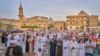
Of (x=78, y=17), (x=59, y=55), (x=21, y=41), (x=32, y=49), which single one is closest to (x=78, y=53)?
(x=59, y=55)

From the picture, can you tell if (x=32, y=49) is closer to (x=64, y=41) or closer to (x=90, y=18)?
(x=64, y=41)

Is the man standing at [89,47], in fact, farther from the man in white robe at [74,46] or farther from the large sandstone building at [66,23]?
the large sandstone building at [66,23]

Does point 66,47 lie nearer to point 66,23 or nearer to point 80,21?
point 80,21

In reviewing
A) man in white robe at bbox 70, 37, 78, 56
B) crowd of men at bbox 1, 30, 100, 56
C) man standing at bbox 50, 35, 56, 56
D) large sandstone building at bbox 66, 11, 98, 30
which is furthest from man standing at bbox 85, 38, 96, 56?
large sandstone building at bbox 66, 11, 98, 30

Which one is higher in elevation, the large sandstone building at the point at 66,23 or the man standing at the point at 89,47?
the large sandstone building at the point at 66,23

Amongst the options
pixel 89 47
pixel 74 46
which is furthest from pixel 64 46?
pixel 89 47

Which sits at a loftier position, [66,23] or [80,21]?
[80,21]

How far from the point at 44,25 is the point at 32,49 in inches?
3047

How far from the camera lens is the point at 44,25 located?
89.1 m

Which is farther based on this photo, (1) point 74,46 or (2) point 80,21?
(2) point 80,21

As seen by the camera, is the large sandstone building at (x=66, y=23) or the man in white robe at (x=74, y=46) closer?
the man in white robe at (x=74, y=46)

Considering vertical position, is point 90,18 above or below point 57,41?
above

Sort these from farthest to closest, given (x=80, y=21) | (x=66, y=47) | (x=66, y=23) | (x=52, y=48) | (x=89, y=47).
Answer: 1. (x=66, y=23)
2. (x=80, y=21)
3. (x=52, y=48)
4. (x=66, y=47)
5. (x=89, y=47)

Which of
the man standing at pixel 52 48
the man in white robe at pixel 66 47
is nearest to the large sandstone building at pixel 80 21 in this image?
the man standing at pixel 52 48
